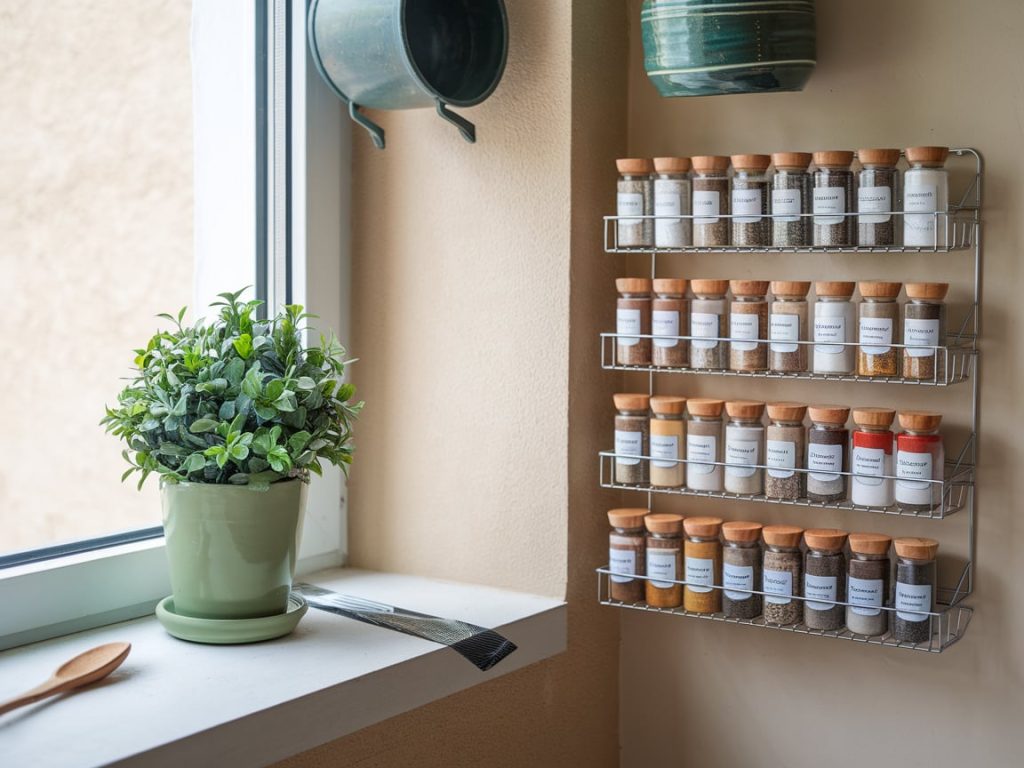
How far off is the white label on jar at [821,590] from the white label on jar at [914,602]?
0.08 m

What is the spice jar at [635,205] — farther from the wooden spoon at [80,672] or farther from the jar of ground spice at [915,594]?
the wooden spoon at [80,672]

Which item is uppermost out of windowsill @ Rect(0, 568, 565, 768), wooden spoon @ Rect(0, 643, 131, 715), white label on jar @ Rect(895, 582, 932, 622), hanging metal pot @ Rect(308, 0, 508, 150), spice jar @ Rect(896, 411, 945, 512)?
hanging metal pot @ Rect(308, 0, 508, 150)

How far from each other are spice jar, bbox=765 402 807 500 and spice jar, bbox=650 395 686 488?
0.12 meters

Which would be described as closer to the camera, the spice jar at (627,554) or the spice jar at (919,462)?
the spice jar at (919,462)

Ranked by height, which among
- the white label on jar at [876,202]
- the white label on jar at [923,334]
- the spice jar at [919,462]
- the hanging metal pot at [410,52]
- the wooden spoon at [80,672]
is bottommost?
the wooden spoon at [80,672]

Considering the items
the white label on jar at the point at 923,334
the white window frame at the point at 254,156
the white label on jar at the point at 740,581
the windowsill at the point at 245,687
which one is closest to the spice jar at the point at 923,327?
the white label on jar at the point at 923,334

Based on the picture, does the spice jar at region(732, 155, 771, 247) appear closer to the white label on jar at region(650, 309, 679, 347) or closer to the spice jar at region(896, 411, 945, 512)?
the white label on jar at region(650, 309, 679, 347)

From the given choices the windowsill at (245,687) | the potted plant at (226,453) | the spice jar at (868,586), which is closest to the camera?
the windowsill at (245,687)

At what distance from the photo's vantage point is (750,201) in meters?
1.46

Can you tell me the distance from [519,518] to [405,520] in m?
0.20

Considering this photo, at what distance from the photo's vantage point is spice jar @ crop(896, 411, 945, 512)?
1375mm

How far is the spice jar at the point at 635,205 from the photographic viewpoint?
5.06ft

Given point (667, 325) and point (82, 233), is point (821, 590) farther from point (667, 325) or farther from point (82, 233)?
point (82, 233)

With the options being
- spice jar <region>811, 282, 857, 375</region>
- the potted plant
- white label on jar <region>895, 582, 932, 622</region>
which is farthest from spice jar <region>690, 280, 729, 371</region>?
the potted plant
